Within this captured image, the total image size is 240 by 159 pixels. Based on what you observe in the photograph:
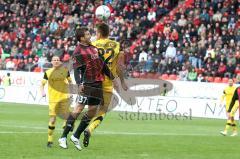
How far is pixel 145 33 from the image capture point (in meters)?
38.0

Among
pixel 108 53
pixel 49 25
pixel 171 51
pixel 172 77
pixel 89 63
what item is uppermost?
pixel 108 53

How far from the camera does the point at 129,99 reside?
31.4 metres

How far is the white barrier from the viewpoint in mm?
29172

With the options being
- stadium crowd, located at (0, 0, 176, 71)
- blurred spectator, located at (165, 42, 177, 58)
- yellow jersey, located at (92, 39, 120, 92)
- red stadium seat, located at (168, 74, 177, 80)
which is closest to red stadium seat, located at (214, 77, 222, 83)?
red stadium seat, located at (168, 74, 177, 80)

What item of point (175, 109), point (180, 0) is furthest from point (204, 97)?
point (180, 0)

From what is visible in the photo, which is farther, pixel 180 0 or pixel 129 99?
pixel 180 0

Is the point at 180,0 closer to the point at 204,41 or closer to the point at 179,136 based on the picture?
the point at 204,41

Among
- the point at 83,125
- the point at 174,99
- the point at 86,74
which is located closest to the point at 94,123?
the point at 83,125

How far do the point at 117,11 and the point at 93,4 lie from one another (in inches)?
84.5

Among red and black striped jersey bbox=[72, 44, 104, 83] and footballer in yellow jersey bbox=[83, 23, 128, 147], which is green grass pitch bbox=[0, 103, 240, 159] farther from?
red and black striped jersey bbox=[72, 44, 104, 83]

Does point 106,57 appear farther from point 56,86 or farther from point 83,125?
point 56,86

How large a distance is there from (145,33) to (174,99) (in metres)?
9.22

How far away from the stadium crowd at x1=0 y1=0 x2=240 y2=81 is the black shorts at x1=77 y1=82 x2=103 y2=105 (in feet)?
58.7

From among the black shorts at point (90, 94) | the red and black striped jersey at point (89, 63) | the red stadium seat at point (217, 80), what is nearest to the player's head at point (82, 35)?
the red and black striped jersey at point (89, 63)
